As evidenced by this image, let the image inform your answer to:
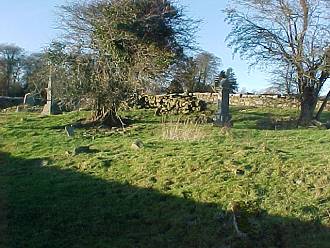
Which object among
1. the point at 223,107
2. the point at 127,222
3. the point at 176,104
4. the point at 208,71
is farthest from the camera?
the point at 208,71

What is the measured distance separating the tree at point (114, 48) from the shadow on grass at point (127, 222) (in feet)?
30.8

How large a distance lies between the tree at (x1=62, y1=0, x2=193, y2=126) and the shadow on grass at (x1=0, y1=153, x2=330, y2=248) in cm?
938

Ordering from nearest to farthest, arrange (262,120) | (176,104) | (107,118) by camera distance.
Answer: (107,118) < (262,120) < (176,104)

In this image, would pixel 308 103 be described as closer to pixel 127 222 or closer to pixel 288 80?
pixel 288 80

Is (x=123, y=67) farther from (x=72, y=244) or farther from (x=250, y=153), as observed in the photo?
(x=72, y=244)

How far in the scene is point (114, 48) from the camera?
64.2ft

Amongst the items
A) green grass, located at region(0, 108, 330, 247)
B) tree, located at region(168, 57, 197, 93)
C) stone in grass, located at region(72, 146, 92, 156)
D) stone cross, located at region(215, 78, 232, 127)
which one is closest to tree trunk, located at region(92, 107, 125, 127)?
stone cross, located at region(215, 78, 232, 127)

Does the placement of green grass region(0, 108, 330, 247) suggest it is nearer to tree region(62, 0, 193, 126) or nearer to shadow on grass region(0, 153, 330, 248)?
shadow on grass region(0, 153, 330, 248)

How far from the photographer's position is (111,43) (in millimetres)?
19500

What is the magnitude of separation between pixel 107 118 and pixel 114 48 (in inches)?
108

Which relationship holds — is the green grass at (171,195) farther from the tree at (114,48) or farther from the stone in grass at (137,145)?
the tree at (114,48)

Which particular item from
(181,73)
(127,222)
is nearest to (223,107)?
(181,73)

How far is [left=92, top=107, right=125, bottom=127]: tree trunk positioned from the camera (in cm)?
1946

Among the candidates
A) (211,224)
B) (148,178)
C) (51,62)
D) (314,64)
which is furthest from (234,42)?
(211,224)
